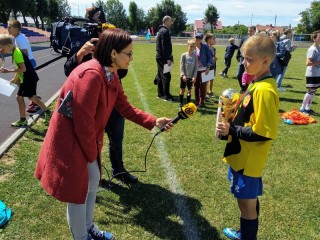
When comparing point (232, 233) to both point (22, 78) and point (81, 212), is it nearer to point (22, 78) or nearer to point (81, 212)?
point (81, 212)

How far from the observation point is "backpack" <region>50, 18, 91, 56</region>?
3.58m

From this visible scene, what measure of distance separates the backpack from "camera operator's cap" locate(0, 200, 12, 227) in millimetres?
1858

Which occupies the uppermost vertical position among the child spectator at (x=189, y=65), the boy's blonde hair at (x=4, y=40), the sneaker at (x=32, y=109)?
the boy's blonde hair at (x=4, y=40)

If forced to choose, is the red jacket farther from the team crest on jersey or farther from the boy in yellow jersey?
the team crest on jersey

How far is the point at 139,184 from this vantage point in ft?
14.0

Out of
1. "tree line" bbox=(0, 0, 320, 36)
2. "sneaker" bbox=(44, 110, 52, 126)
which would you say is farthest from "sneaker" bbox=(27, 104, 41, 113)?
"tree line" bbox=(0, 0, 320, 36)

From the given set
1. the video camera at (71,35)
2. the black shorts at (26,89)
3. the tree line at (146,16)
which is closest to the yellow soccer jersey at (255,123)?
the video camera at (71,35)

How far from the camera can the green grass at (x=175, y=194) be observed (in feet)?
10.9

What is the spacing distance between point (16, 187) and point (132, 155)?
1821 millimetres

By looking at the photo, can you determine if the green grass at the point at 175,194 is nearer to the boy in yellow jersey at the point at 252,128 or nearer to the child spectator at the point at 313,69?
the boy in yellow jersey at the point at 252,128

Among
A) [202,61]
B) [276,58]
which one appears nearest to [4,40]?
[202,61]

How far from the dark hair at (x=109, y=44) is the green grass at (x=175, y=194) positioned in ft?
6.08

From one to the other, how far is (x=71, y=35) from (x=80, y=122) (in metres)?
1.76

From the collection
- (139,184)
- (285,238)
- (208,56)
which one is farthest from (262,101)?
(208,56)
